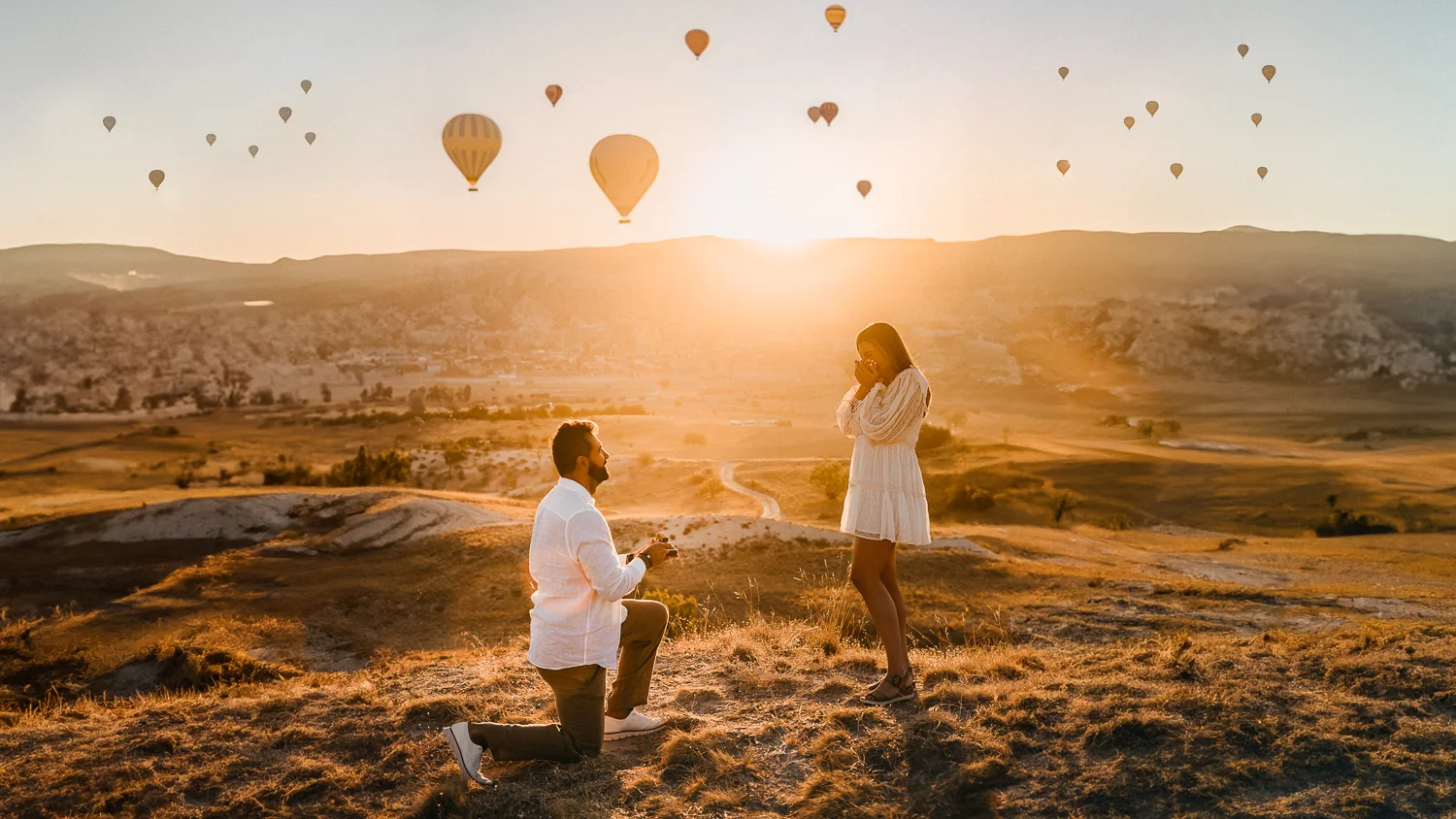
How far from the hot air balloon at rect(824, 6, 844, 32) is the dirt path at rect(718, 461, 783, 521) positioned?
17.7 m

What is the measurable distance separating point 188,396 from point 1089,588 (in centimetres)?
8807

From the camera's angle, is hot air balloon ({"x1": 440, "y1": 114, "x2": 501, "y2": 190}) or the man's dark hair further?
hot air balloon ({"x1": 440, "y1": 114, "x2": 501, "y2": 190})

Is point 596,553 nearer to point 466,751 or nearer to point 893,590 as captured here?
point 466,751

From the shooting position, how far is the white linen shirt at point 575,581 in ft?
15.9

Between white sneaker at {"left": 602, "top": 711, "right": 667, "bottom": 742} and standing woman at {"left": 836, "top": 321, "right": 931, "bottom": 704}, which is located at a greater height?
standing woman at {"left": 836, "top": 321, "right": 931, "bottom": 704}

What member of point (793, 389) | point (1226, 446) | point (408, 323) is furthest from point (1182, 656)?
point (408, 323)

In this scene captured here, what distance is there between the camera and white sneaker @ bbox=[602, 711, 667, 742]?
571 cm

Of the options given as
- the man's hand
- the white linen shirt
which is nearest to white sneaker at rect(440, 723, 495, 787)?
the white linen shirt

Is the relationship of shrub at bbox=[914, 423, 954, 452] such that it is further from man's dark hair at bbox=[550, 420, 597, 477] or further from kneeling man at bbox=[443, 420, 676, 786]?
man's dark hair at bbox=[550, 420, 597, 477]

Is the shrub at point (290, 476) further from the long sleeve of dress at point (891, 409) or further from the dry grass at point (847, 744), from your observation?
the long sleeve of dress at point (891, 409)

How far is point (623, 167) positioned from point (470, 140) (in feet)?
20.9

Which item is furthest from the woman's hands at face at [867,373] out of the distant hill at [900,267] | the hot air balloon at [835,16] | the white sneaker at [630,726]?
the distant hill at [900,267]

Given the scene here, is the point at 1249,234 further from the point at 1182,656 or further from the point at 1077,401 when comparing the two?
the point at 1182,656

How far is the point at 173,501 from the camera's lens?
23.7 meters
